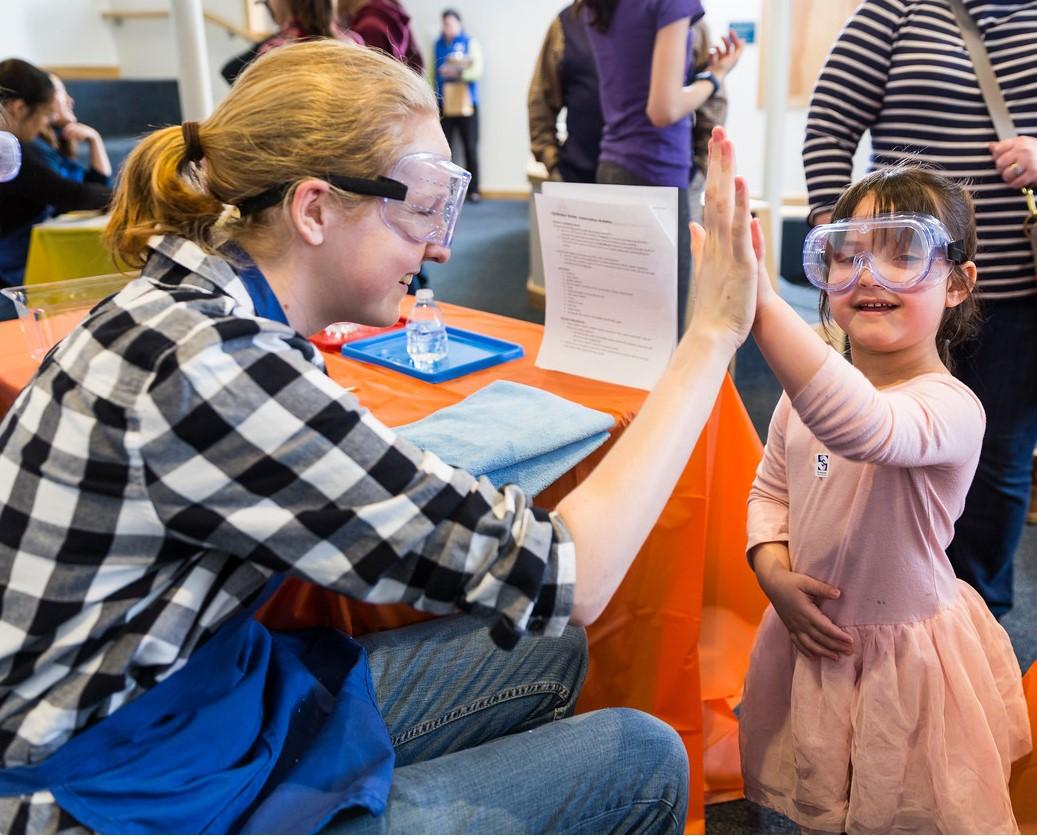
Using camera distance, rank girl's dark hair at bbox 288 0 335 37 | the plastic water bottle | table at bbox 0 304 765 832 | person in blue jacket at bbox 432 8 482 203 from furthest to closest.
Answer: person in blue jacket at bbox 432 8 482 203
girl's dark hair at bbox 288 0 335 37
the plastic water bottle
table at bbox 0 304 765 832

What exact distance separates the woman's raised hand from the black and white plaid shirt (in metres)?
0.34

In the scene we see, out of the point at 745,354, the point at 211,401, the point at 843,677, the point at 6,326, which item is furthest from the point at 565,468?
the point at 745,354

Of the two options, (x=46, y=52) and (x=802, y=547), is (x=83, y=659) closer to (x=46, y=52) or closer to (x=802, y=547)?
(x=802, y=547)

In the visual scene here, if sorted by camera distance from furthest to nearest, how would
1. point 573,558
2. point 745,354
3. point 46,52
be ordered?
point 46,52
point 745,354
point 573,558

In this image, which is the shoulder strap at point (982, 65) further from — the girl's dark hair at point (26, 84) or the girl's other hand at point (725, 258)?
the girl's dark hair at point (26, 84)

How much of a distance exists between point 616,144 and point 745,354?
66.6 inches

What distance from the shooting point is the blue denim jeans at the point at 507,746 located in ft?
3.05

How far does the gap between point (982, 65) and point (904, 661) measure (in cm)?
110

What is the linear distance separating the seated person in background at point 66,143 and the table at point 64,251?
0.42 meters

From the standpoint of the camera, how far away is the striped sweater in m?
1.62

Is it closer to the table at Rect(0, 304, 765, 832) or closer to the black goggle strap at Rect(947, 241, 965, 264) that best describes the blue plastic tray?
the table at Rect(0, 304, 765, 832)

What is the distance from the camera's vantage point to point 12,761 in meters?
0.79

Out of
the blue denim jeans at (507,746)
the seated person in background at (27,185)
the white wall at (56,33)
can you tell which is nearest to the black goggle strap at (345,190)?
the blue denim jeans at (507,746)

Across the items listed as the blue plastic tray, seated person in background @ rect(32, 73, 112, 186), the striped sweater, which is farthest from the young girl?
seated person in background @ rect(32, 73, 112, 186)
